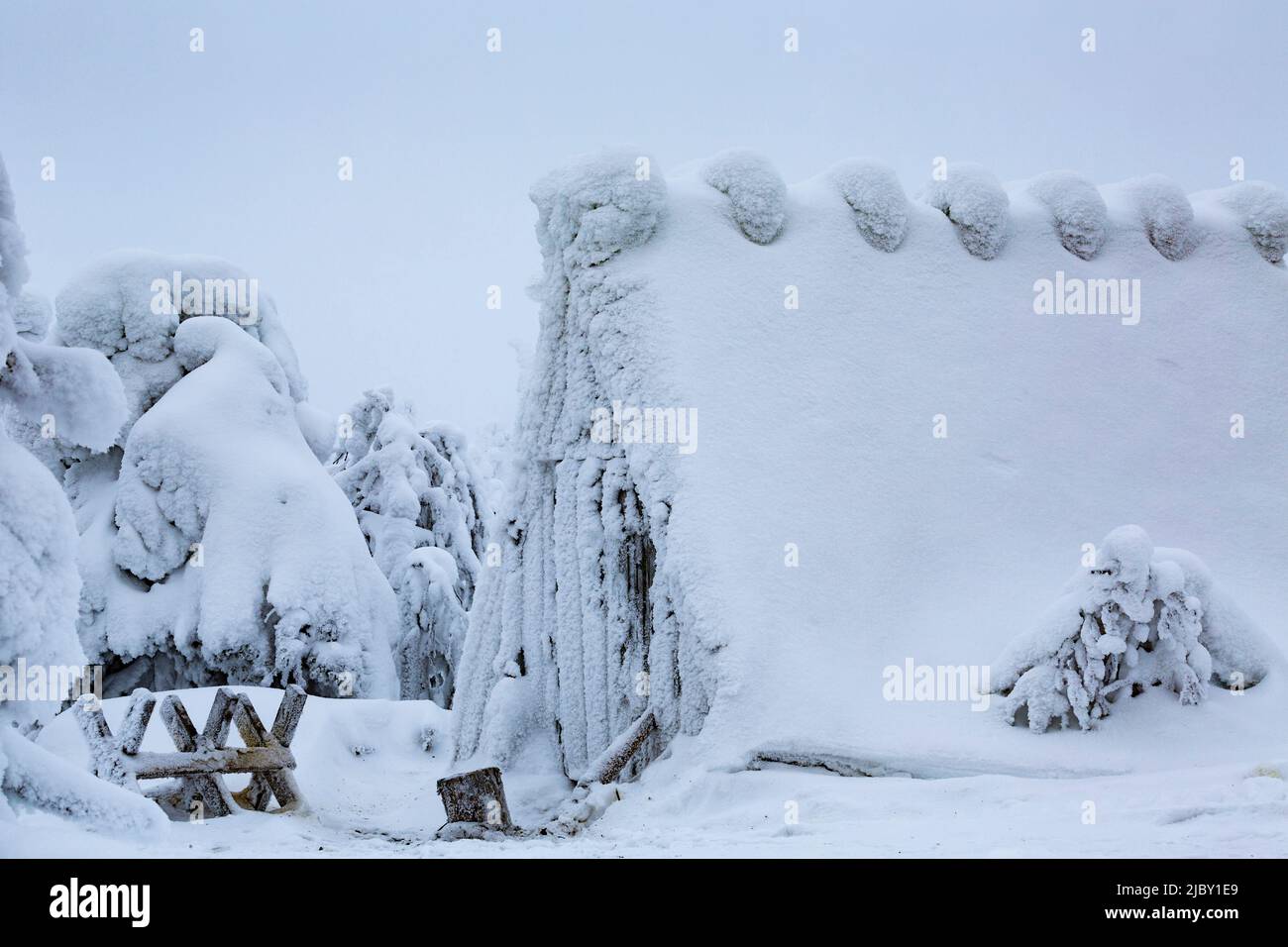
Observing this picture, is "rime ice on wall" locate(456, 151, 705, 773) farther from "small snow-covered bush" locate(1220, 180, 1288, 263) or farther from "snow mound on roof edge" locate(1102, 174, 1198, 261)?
"small snow-covered bush" locate(1220, 180, 1288, 263)

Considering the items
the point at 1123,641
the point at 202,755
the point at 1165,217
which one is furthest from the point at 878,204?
the point at 202,755

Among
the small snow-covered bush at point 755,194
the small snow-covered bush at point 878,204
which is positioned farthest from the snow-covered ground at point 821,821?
the small snow-covered bush at point 878,204

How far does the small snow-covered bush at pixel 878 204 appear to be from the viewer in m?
9.33

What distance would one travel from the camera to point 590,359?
8430mm

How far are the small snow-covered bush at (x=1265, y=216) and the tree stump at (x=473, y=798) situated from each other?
8627 millimetres

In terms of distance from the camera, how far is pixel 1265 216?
33.9 ft

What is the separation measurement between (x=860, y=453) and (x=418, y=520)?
49.9ft

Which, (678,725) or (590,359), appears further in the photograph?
(590,359)

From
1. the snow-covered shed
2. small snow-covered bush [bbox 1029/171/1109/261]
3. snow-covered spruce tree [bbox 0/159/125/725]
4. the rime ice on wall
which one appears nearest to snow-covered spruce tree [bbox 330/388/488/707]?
the rime ice on wall

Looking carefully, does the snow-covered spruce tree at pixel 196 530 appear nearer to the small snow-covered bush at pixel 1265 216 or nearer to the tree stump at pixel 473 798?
the tree stump at pixel 473 798

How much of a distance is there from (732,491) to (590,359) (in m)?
1.79
